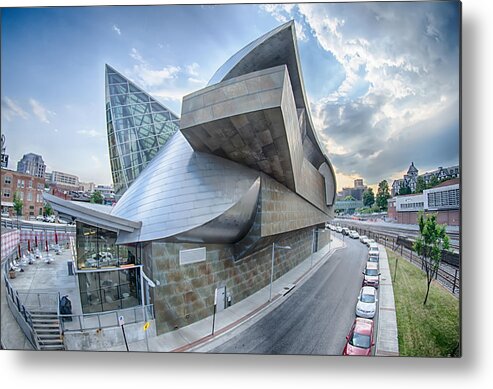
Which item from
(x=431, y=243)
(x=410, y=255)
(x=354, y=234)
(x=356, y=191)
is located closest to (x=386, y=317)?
(x=410, y=255)

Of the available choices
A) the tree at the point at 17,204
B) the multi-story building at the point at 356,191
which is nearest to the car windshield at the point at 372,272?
the multi-story building at the point at 356,191

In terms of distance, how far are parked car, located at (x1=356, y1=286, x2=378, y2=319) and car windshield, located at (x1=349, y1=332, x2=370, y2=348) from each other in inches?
11.8

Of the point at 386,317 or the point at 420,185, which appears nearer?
the point at 420,185

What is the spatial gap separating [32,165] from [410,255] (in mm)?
5835

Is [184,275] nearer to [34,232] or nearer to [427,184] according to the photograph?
[34,232]

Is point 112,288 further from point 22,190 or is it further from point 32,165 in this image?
point 32,165

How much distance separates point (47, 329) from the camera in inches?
116

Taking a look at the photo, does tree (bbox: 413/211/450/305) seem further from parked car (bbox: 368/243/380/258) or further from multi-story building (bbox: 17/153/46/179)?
multi-story building (bbox: 17/153/46/179)

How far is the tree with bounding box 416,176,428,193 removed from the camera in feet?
9.71

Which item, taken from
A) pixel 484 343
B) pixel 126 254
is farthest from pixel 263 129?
pixel 484 343

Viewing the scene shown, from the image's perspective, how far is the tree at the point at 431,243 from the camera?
2.88m

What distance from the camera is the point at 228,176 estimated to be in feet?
12.8

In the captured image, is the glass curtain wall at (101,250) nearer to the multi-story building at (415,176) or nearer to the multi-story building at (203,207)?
the multi-story building at (203,207)

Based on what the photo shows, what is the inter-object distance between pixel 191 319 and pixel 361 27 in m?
5.29
